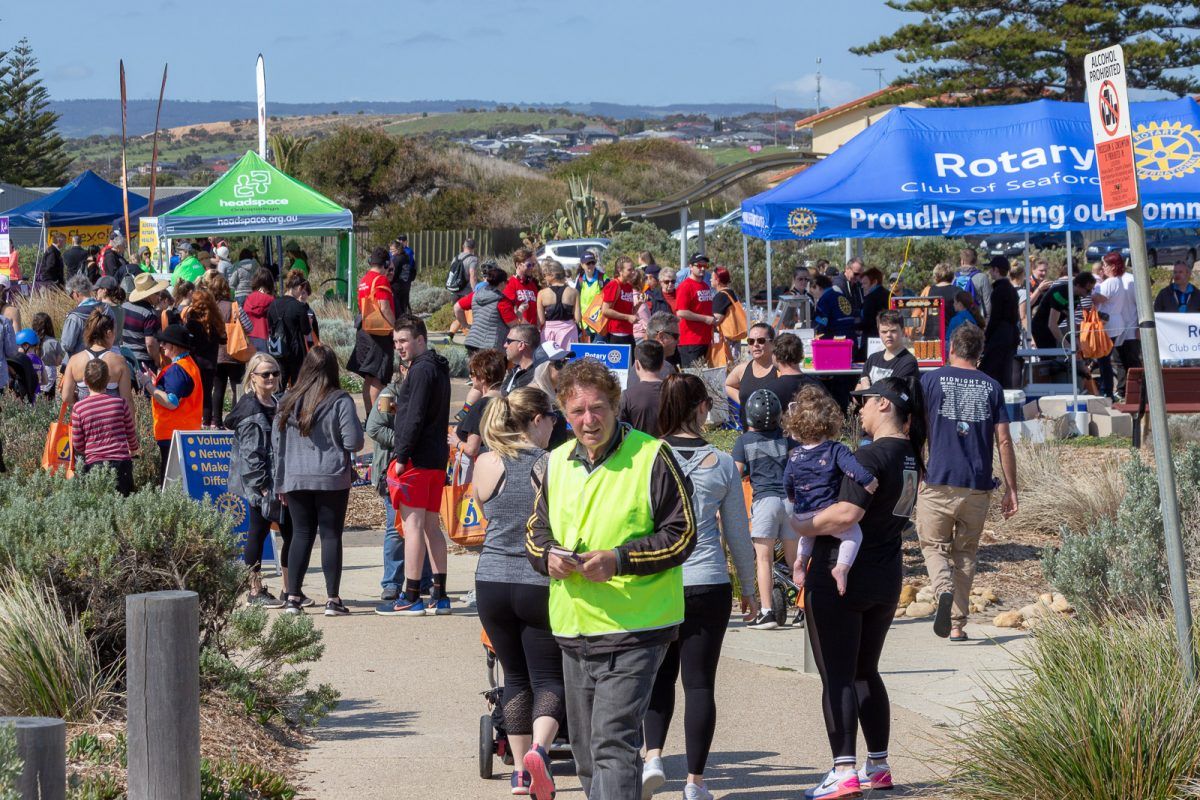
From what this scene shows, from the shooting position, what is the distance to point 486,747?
19.5 ft

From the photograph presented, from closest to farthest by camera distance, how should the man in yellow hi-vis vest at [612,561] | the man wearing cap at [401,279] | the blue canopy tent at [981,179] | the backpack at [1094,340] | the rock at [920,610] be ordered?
the man in yellow hi-vis vest at [612,561], the rock at [920,610], the blue canopy tent at [981,179], the backpack at [1094,340], the man wearing cap at [401,279]

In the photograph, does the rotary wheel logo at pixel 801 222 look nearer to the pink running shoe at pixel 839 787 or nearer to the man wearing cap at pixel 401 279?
the man wearing cap at pixel 401 279

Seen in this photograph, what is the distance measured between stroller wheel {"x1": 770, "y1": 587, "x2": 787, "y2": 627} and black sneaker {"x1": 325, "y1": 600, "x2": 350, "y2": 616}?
8.49 ft

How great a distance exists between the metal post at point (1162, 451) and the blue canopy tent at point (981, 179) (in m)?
9.38

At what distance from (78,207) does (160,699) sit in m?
28.6

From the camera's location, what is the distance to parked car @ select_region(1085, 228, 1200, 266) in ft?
111

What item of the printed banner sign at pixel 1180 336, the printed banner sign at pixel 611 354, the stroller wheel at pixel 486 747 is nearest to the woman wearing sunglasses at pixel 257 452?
the stroller wheel at pixel 486 747

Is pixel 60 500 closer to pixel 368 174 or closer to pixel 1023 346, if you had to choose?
pixel 1023 346

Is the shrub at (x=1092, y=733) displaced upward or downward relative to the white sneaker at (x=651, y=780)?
upward

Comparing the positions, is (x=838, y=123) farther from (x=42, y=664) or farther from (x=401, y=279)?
(x=42, y=664)

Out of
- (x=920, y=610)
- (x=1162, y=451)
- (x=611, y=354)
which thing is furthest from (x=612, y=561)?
(x=611, y=354)

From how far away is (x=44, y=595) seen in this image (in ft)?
20.1

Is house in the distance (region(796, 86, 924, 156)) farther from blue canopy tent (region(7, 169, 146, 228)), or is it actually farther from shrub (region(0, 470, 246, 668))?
shrub (region(0, 470, 246, 668))

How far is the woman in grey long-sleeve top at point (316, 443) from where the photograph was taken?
28.3ft
